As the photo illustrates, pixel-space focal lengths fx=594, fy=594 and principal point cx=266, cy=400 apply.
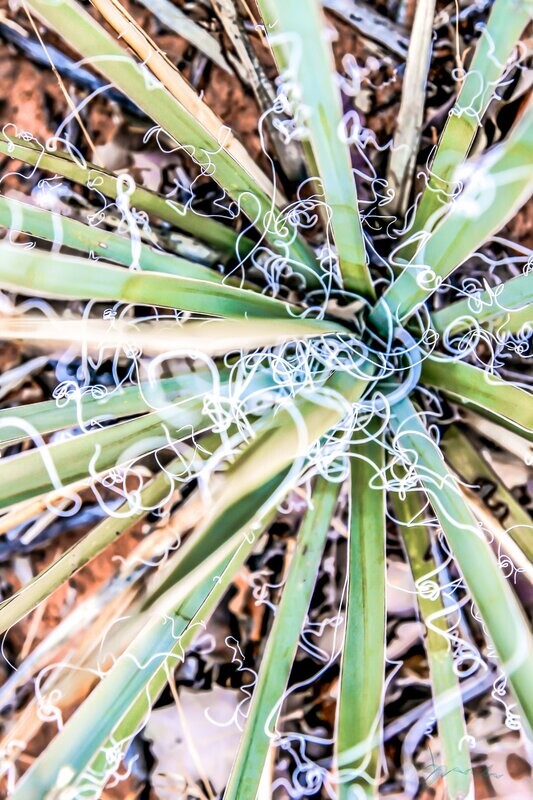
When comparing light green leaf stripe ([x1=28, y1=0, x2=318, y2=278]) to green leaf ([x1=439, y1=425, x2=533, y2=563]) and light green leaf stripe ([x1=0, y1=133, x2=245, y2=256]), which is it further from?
green leaf ([x1=439, y1=425, x2=533, y2=563])

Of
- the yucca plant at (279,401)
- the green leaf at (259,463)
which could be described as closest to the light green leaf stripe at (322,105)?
the yucca plant at (279,401)

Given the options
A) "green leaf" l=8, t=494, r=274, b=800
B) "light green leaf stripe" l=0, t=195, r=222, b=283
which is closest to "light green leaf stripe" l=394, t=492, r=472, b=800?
"green leaf" l=8, t=494, r=274, b=800

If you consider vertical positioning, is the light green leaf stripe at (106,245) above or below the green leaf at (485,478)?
above

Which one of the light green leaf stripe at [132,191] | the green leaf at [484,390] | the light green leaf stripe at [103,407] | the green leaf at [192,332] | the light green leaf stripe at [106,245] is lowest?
the light green leaf stripe at [103,407]

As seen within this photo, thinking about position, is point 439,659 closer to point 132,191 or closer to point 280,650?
point 280,650

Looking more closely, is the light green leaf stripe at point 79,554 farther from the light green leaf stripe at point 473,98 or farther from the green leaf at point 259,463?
the light green leaf stripe at point 473,98

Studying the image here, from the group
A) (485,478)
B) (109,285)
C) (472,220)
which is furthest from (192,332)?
(485,478)
